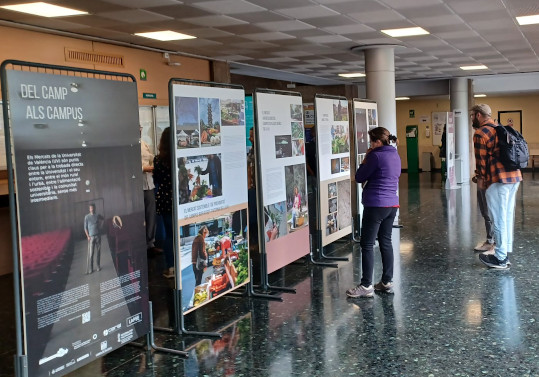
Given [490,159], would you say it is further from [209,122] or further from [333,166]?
[209,122]

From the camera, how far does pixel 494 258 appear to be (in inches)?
298

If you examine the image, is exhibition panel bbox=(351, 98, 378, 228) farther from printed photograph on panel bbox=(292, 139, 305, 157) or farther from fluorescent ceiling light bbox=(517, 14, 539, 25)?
fluorescent ceiling light bbox=(517, 14, 539, 25)

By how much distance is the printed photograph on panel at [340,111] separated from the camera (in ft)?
28.3

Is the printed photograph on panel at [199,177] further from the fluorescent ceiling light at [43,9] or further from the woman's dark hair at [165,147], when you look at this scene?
Answer: the fluorescent ceiling light at [43,9]

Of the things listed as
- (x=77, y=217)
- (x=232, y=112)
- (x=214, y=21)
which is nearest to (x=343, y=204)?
(x=214, y=21)

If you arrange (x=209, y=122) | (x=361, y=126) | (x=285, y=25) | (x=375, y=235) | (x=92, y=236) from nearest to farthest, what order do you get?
(x=92, y=236) → (x=209, y=122) → (x=375, y=235) → (x=285, y=25) → (x=361, y=126)

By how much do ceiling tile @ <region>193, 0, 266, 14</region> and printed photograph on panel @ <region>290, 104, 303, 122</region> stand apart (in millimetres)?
1384

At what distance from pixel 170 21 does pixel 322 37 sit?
2.89 m

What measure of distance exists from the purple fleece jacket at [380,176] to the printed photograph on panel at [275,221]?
1.05 meters

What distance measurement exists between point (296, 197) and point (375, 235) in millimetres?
1312

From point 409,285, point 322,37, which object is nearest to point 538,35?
point 322,37

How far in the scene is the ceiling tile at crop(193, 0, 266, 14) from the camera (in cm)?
748

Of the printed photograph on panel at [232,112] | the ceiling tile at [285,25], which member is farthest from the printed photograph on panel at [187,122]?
the ceiling tile at [285,25]

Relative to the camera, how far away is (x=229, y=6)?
25.3ft
